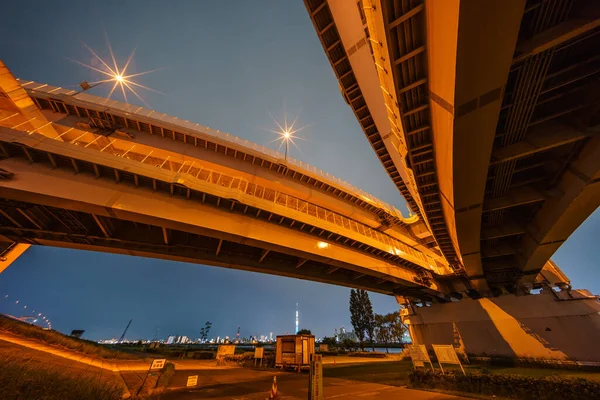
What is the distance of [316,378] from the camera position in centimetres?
716

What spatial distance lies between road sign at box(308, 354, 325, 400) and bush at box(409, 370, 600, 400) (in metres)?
7.73

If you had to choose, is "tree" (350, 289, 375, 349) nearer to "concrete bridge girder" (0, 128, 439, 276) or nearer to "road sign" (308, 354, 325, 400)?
"concrete bridge girder" (0, 128, 439, 276)

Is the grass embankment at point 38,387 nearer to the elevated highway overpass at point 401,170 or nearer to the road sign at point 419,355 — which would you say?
the elevated highway overpass at point 401,170

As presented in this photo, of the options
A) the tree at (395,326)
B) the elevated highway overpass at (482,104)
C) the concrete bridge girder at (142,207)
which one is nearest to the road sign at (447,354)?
the elevated highway overpass at (482,104)

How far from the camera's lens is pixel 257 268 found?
16.8 m

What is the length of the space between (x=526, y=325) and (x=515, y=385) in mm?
18518

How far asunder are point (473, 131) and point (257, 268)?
15.5 meters

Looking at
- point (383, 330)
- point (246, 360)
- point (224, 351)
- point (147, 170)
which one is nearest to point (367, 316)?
point (383, 330)

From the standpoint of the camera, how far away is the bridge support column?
60.7 ft

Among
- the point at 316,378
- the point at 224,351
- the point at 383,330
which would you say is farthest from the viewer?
the point at 383,330

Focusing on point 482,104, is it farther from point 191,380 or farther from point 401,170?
point 191,380

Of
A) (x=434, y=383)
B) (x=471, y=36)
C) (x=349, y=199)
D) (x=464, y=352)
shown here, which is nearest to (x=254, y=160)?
(x=349, y=199)

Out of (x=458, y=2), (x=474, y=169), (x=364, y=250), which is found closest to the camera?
(x=458, y=2)

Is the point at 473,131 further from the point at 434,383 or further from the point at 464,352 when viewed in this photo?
the point at 464,352
